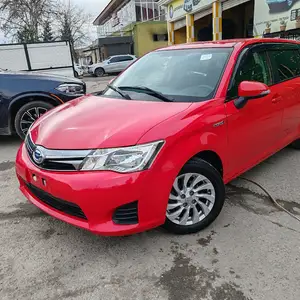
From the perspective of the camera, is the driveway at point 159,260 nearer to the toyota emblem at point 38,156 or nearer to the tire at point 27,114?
the toyota emblem at point 38,156

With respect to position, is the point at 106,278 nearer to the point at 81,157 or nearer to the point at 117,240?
the point at 117,240

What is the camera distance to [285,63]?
12.8ft

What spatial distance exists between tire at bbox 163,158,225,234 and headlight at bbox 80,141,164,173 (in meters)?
0.39

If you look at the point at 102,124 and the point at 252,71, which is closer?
the point at 102,124

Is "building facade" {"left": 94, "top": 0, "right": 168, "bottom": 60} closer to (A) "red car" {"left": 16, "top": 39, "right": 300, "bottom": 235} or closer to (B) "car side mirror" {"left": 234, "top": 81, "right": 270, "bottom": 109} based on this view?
(A) "red car" {"left": 16, "top": 39, "right": 300, "bottom": 235}

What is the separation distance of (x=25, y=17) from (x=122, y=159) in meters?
36.6

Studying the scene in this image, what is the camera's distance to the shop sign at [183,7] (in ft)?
55.2

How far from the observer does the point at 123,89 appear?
11.0 ft

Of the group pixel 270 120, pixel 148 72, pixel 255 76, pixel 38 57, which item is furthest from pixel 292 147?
pixel 38 57

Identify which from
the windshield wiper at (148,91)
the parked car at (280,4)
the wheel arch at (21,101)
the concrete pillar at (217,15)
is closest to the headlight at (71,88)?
the wheel arch at (21,101)

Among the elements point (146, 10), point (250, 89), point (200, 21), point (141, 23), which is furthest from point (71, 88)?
point (146, 10)

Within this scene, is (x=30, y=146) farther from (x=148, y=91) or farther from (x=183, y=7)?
(x=183, y=7)

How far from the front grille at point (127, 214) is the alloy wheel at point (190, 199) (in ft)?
1.16

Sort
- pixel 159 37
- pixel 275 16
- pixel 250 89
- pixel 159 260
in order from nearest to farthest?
1. pixel 159 260
2. pixel 250 89
3. pixel 275 16
4. pixel 159 37
